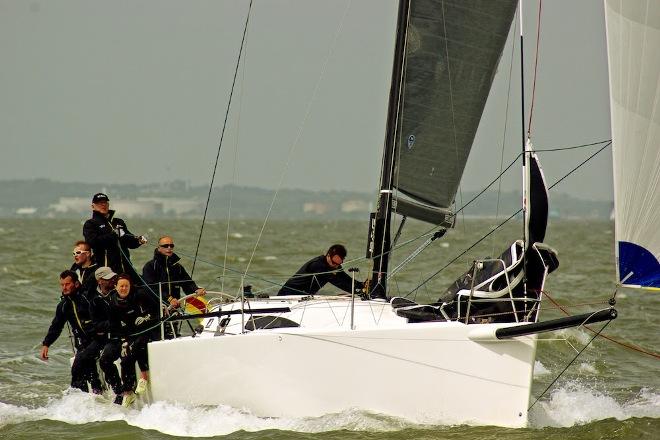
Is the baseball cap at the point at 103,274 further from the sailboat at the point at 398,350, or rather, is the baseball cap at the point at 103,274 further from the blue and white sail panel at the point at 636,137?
the blue and white sail panel at the point at 636,137

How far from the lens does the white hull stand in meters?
8.35

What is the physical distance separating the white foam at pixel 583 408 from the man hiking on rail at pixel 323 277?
7.00 ft

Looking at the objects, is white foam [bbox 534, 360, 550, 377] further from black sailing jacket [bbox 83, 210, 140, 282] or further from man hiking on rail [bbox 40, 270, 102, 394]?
man hiking on rail [bbox 40, 270, 102, 394]

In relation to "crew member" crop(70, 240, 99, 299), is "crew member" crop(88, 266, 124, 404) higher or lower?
lower

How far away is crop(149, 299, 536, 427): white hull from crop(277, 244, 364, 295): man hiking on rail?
1.56 meters

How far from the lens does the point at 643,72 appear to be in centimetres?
774

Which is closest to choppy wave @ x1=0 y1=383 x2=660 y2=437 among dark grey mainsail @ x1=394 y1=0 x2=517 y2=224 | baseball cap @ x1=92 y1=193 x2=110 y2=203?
baseball cap @ x1=92 y1=193 x2=110 y2=203

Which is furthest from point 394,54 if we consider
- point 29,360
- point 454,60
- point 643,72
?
point 29,360

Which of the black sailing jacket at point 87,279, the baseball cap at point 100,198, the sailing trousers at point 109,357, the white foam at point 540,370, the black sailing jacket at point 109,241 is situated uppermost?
the baseball cap at point 100,198

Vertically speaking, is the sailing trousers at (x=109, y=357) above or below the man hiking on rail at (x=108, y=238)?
below

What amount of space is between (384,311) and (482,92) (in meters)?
2.66

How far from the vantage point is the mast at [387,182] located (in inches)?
411

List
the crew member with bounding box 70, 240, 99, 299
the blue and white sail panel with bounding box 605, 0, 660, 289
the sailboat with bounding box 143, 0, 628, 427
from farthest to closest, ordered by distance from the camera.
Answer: the crew member with bounding box 70, 240, 99, 299 < the sailboat with bounding box 143, 0, 628, 427 < the blue and white sail panel with bounding box 605, 0, 660, 289

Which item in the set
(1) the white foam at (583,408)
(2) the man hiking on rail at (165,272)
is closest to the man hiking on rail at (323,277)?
(2) the man hiking on rail at (165,272)
